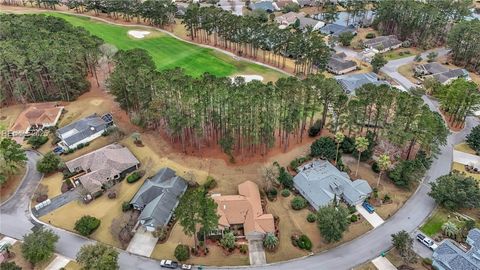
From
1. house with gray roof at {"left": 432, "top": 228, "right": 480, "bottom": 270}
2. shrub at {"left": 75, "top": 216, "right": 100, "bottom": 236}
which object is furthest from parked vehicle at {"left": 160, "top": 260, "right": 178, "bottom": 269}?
house with gray roof at {"left": 432, "top": 228, "right": 480, "bottom": 270}

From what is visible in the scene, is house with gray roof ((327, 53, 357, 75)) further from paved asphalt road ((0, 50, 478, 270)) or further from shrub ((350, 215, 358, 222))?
shrub ((350, 215, 358, 222))

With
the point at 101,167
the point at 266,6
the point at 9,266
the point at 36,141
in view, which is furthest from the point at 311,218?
the point at 266,6

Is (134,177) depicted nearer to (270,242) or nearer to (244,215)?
(244,215)

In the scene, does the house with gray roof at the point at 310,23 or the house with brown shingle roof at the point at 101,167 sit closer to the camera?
the house with brown shingle roof at the point at 101,167

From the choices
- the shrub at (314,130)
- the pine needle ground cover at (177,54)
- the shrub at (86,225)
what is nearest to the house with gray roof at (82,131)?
the shrub at (86,225)

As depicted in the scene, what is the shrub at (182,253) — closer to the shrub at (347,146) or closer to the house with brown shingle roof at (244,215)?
the house with brown shingle roof at (244,215)

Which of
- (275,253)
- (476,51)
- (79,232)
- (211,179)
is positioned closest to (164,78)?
(211,179)
